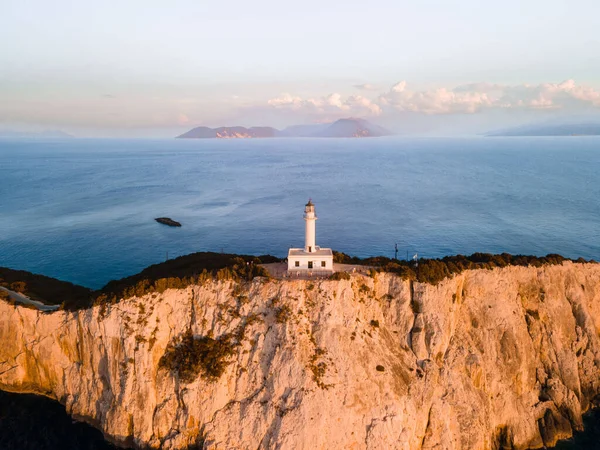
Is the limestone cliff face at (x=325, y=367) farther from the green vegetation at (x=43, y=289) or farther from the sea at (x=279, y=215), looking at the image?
the sea at (x=279, y=215)

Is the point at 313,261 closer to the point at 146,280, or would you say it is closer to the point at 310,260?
the point at 310,260

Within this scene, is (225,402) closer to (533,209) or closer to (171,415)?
(171,415)

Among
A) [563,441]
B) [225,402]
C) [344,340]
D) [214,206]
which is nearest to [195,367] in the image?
[225,402]

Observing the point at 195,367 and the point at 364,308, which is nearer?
the point at 195,367

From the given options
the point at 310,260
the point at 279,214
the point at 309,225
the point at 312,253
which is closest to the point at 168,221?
the point at 279,214

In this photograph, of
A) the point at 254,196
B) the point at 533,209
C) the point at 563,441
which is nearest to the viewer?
the point at 563,441

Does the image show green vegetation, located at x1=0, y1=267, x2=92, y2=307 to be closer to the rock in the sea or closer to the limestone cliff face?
the limestone cliff face

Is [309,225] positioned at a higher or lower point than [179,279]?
higher
